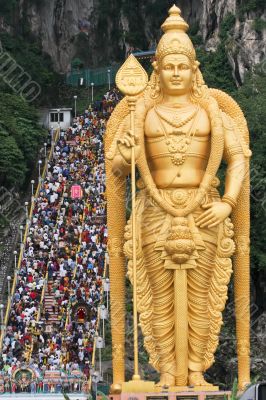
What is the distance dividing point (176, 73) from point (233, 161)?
1578mm

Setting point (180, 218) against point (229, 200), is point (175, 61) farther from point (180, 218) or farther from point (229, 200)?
point (180, 218)

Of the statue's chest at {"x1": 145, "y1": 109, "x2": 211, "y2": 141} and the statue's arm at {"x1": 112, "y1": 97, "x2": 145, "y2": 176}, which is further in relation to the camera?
the statue's chest at {"x1": 145, "y1": 109, "x2": 211, "y2": 141}

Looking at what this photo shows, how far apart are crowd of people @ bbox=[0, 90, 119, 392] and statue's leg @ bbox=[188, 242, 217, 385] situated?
5708 mm

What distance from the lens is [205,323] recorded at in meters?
31.2

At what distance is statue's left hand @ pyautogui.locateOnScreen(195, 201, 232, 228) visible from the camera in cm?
3083

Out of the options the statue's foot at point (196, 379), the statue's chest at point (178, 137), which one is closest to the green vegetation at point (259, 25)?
the statue's chest at point (178, 137)

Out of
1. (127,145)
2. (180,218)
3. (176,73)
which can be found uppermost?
(176,73)

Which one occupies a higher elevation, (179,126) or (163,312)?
(179,126)

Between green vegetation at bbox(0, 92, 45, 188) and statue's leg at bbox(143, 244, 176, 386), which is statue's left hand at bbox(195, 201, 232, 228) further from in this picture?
green vegetation at bbox(0, 92, 45, 188)

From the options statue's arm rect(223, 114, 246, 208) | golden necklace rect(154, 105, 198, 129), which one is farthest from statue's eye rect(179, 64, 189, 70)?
statue's arm rect(223, 114, 246, 208)

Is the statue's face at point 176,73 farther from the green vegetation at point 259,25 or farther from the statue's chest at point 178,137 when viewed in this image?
the green vegetation at point 259,25

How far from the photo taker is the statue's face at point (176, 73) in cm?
3128

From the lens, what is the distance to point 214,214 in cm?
3083

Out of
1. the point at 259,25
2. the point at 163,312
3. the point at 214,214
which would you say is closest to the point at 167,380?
the point at 163,312
